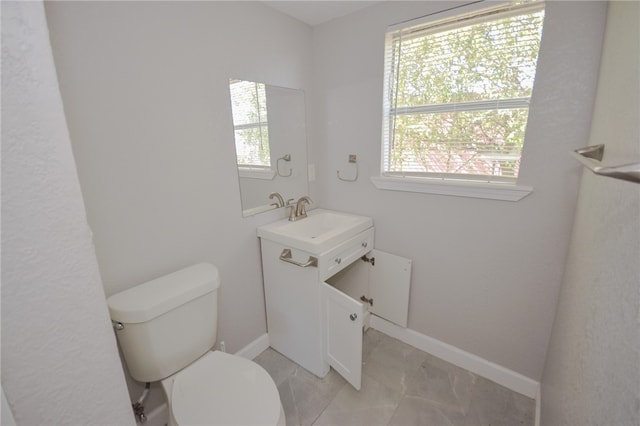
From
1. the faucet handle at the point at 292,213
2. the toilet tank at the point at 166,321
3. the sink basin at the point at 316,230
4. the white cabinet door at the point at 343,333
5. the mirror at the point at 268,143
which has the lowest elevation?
the white cabinet door at the point at 343,333

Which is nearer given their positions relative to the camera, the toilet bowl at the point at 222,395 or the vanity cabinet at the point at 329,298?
the toilet bowl at the point at 222,395

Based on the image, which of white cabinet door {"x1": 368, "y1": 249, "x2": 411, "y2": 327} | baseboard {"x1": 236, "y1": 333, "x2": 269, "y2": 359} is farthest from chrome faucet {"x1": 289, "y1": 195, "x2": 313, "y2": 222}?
baseboard {"x1": 236, "y1": 333, "x2": 269, "y2": 359}

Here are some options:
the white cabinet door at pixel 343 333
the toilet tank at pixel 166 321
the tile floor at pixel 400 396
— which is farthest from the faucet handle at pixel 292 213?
the tile floor at pixel 400 396

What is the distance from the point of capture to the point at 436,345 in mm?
1822

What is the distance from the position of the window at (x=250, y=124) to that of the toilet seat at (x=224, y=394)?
104 centimetres

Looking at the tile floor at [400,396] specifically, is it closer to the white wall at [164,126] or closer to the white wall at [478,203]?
the white wall at [478,203]

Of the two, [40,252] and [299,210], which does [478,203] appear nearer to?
[299,210]

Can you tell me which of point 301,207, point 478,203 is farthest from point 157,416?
point 478,203

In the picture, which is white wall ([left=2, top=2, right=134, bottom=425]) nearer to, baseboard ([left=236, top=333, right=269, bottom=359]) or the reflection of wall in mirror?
the reflection of wall in mirror

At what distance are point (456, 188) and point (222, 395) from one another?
4.97 ft

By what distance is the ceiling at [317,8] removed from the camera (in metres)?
1.61

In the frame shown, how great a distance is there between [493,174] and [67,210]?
5.59 feet

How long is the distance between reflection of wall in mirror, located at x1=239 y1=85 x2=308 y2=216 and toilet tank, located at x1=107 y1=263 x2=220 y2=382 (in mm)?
567

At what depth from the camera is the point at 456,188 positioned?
1.54 metres
